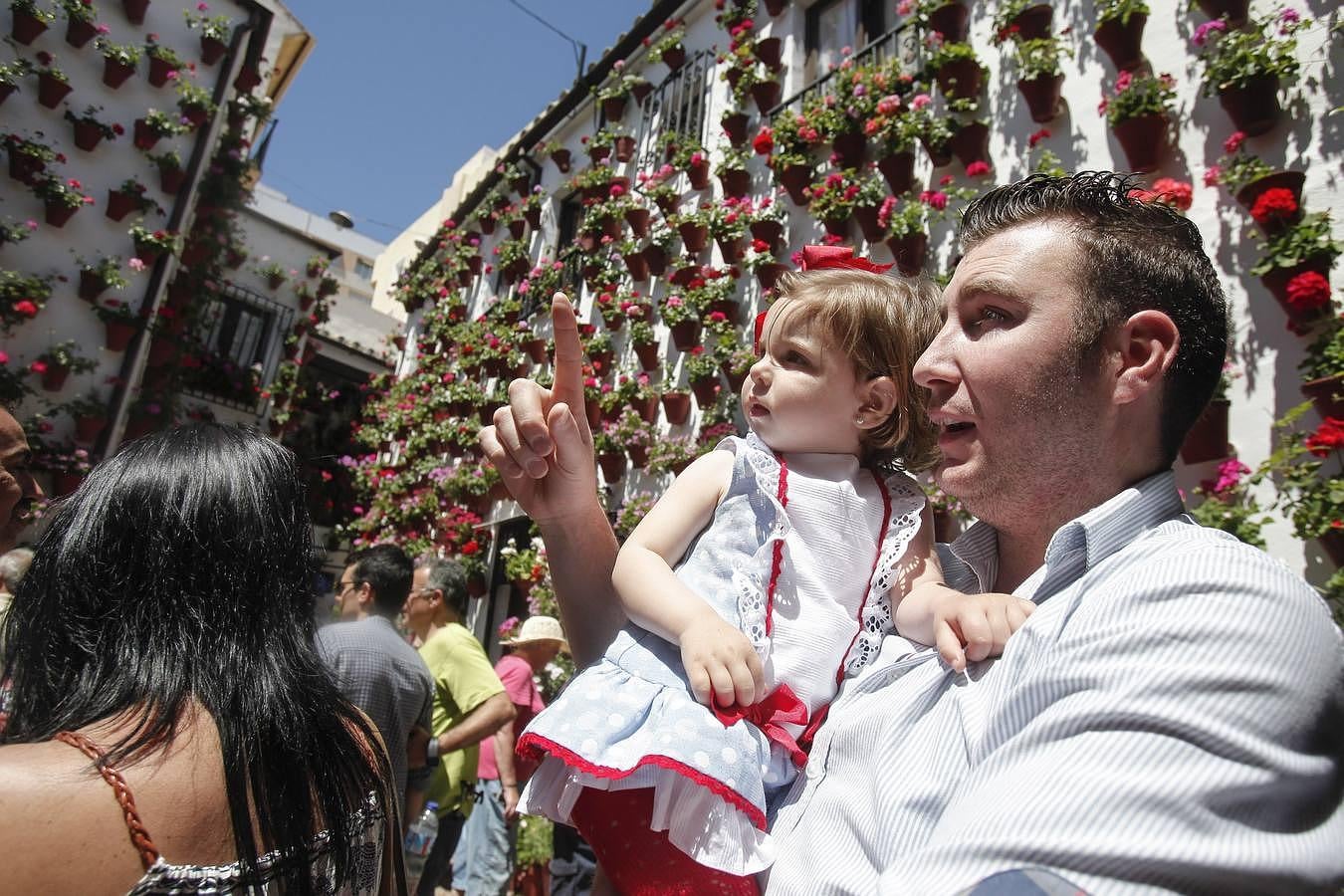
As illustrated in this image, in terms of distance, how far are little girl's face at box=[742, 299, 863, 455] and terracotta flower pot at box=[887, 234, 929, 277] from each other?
3.89 metres

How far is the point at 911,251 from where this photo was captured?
531 centimetres

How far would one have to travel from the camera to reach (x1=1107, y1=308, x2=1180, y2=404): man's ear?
3.92 ft

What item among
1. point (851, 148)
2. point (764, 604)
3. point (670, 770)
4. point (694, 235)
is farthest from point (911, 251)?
point (670, 770)

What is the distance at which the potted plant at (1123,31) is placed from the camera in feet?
14.8

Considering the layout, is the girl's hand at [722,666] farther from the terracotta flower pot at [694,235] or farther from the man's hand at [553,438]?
the terracotta flower pot at [694,235]

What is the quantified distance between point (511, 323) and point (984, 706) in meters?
9.82

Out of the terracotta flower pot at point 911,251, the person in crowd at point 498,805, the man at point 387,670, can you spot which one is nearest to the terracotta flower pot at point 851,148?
the terracotta flower pot at point 911,251

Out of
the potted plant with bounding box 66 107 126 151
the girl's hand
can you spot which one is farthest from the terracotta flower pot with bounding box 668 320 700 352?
the potted plant with bounding box 66 107 126 151

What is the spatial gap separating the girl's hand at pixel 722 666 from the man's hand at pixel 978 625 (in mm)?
284

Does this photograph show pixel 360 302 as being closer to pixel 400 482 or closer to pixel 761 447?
pixel 400 482

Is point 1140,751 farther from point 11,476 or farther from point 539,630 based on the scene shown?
point 539,630

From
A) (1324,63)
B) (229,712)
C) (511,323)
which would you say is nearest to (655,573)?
(229,712)

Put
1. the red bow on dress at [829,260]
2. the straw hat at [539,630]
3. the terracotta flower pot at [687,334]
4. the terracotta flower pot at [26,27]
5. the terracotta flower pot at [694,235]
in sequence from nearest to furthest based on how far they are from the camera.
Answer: the red bow on dress at [829,260] < the straw hat at [539,630] < the terracotta flower pot at [687,334] < the terracotta flower pot at [694,235] < the terracotta flower pot at [26,27]

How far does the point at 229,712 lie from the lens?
4.60ft
